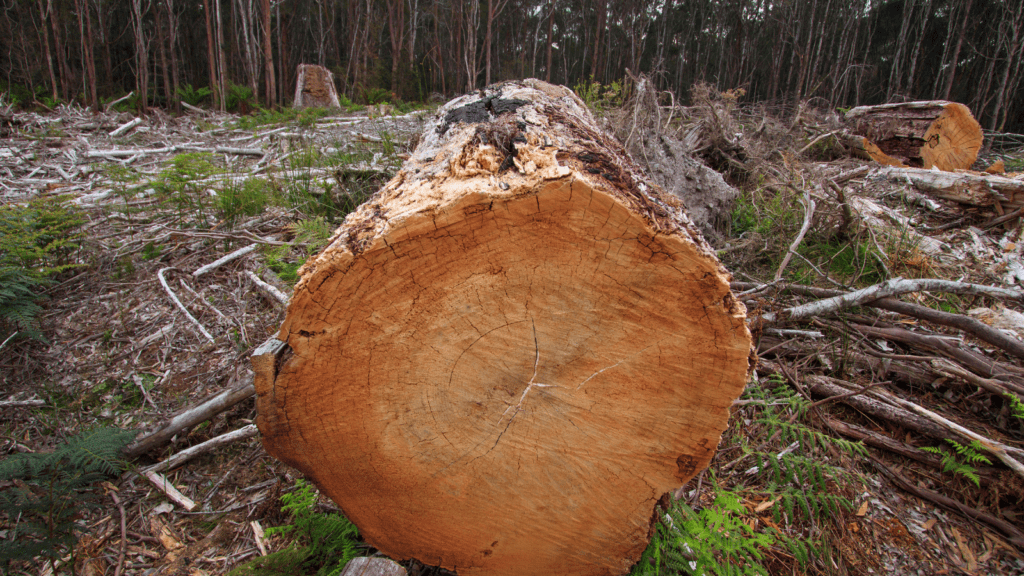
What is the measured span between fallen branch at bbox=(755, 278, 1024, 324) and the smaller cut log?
8.85 metres

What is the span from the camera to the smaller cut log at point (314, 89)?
28.7 ft

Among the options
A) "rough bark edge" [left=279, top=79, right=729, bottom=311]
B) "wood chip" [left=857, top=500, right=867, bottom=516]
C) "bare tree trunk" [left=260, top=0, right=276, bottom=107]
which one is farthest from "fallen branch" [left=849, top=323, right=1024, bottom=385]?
"bare tree trunk" [left=260, top=0, right=276, bottom=107]

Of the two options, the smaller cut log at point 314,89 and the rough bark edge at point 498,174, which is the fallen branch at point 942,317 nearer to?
the rough bark edge at point 498,174

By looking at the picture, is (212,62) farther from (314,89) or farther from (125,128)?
(125,128)

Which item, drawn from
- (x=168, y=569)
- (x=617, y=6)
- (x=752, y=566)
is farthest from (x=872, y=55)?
(x=168, y=569)

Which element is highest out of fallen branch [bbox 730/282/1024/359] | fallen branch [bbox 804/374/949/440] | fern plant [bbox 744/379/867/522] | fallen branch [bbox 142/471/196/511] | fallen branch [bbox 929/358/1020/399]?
fallen branch [bbox 730/282/1024/359]

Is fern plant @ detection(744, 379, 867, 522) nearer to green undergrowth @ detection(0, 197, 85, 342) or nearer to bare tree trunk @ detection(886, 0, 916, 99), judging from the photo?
green undergrowth @ detection(0, 197, 85, 342)

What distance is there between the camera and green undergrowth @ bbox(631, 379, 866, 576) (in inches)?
52.2

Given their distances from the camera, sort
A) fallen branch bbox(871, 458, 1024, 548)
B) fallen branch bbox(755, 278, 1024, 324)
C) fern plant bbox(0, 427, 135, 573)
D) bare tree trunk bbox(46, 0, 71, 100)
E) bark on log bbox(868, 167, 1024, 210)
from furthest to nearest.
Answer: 1. bare tree trunk bbox(46, 0, 71, 100)
2. bark on log bbox(868, 167, 1024, 210)
3. fallen branch bbox(755, 278, 1024, 324)
4. fallen branch bbox(871, 458, 1024, 548)
5. fern plant bbox(0, 427, 135, 573)

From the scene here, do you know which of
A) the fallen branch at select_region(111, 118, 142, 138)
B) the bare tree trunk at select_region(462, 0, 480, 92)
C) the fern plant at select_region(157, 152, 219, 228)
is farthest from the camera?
the bare tree trunk at select_region(462, 0, 480, 92)

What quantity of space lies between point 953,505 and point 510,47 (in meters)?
18.3

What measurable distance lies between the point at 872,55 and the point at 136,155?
680 inches

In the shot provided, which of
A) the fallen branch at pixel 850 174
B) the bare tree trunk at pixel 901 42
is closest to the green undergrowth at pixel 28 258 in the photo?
the fallen branch at pixel 850 174

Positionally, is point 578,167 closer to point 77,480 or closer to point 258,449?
point 258,449
